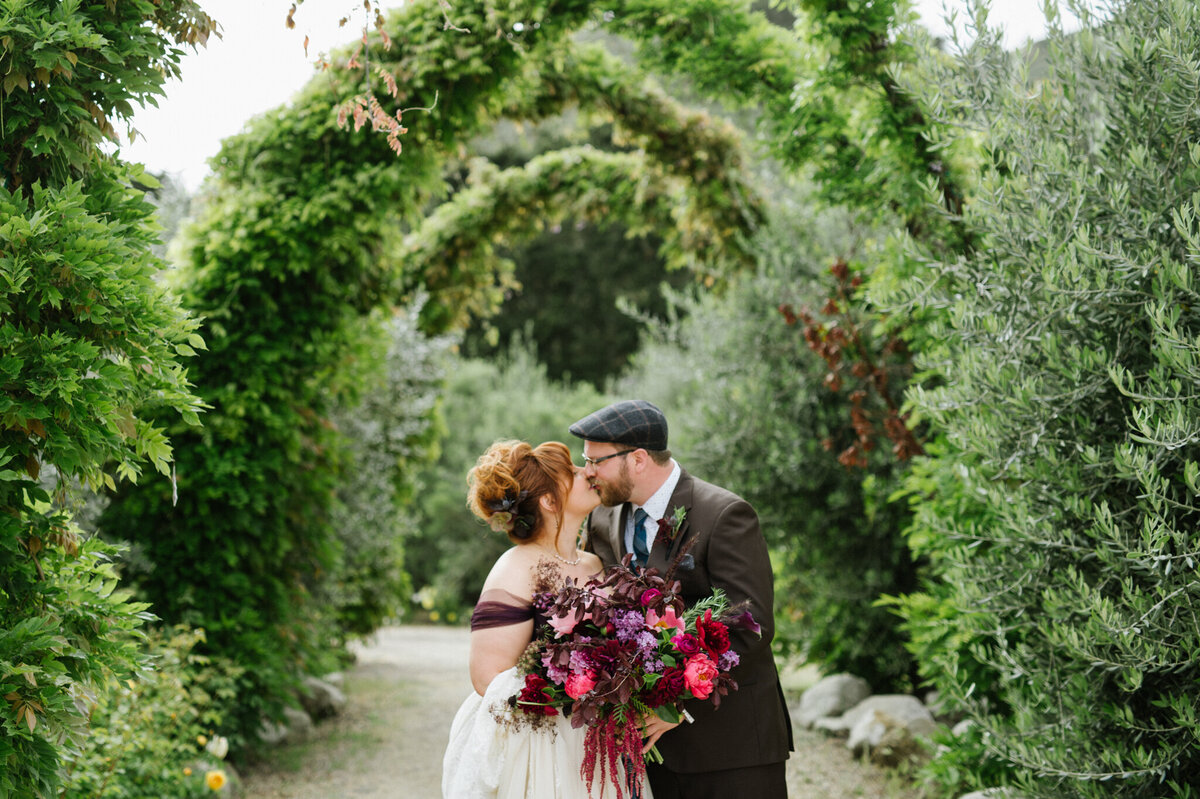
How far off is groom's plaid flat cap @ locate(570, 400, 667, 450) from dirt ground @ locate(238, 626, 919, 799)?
3734 millimetres

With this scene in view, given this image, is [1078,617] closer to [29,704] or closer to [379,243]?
[29,704]

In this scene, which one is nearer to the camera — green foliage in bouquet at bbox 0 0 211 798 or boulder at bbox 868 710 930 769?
green foliage in bouquet at bbox 0 0 211 798

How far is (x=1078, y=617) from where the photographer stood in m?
3.35

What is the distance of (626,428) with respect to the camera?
3094 millimetres

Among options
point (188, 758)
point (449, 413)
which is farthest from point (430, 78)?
point (449, 413)

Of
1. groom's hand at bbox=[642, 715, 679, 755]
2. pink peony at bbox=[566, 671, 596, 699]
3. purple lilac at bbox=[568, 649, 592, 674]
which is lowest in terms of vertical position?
groom's hand at bbox=[642, 715, 679, 755]

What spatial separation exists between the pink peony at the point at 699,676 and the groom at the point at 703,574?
9.6 inches

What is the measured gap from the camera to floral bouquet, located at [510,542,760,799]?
2.47m

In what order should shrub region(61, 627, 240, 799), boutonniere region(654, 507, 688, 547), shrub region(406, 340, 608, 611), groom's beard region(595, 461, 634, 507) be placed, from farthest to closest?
shrub region(406, 340, 608, 611) < shrub region(61, 627, 240, 799) < groom's beard region(595, 461, 634, 507) < boutonniere region(654, 507, 688, 547)

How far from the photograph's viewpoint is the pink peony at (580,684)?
2.46 metres

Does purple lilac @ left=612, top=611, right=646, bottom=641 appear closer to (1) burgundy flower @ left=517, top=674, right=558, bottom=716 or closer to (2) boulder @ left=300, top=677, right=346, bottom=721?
(1) burgundy flower @ left=517, top=674, right=558, bottom=716

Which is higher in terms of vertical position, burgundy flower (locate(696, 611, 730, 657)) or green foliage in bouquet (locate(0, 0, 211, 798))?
green foliage in bouquet (locate(0, 0, 211, 798))

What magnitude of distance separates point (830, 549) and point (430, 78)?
5.03 meters

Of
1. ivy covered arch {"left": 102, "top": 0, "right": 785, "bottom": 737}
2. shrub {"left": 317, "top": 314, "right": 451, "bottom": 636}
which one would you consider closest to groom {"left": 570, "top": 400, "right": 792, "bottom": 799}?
ivy covered arch {"left": 102, "top": 0, "right": 785, "bottom": 737}
